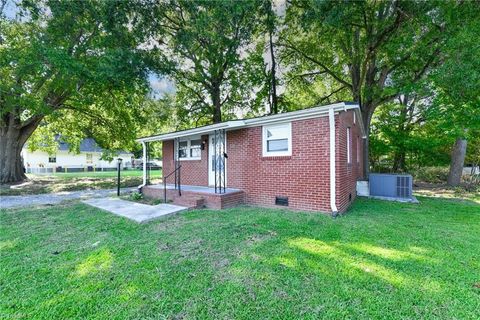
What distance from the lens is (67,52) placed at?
10.8 metres

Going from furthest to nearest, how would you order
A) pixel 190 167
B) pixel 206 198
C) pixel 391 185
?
pixel 190 167 → pixel 391 185 → pixel 206 198

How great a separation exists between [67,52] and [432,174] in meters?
22.2

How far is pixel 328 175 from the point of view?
6000 millimetres

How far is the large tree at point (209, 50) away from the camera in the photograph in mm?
10695

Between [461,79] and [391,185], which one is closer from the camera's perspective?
[461,79]

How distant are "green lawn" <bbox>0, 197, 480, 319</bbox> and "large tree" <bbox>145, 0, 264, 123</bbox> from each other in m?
9.36

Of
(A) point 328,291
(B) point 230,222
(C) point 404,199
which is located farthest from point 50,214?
(C) point 404,199

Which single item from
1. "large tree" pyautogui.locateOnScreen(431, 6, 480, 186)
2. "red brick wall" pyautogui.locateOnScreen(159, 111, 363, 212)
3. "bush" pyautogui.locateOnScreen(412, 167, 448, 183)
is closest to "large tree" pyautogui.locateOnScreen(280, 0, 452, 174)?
"large tree" pyautogui.locateOnScreen(431, 6, 480, 186)

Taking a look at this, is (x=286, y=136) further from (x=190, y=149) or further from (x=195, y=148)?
(x=190, y=149)

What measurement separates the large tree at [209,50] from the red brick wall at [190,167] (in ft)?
15.8

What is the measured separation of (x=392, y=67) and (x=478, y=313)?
12.5 m

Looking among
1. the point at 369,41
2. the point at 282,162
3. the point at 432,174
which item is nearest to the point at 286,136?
the point at 282,162

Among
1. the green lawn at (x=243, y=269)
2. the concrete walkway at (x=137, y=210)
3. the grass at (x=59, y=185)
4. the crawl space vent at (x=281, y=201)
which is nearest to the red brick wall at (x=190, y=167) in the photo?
the concrete walkway at (x=137, y=210)

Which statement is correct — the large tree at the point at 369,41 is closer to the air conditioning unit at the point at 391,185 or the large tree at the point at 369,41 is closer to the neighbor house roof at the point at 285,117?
the air conditioning unit at the point at 391,185
